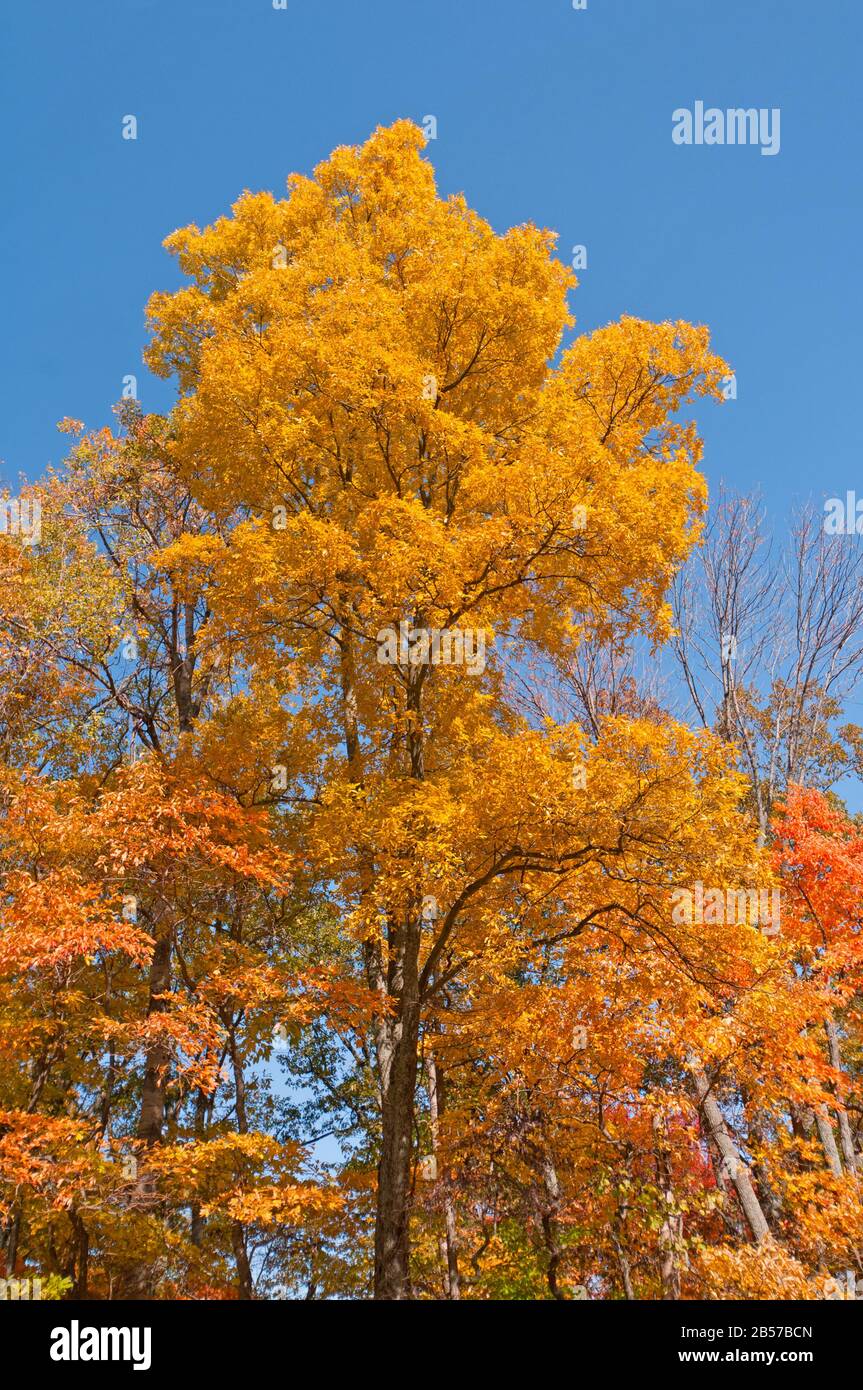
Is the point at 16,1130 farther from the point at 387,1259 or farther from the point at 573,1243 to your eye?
the point at 573,1243

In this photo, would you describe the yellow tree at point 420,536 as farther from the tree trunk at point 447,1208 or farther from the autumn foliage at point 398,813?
the tree trunk at point 447,1208

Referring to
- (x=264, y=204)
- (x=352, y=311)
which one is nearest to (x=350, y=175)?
(x=264, y=204)

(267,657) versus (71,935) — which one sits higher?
(267,657)

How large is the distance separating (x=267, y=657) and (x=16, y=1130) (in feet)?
16.5

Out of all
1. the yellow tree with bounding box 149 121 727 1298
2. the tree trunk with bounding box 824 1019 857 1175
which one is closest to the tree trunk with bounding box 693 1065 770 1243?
the tree trunk with bounding box 824 1019 857 1175

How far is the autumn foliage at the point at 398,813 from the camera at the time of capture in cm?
724

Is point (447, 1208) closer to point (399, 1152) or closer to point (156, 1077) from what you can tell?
point (399, 1152)

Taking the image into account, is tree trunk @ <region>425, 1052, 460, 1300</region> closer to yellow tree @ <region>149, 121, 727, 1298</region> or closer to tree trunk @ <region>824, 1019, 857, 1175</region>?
yellow tree @ <region>149, 121, 727, 1298</region>

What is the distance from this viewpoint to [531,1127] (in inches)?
354


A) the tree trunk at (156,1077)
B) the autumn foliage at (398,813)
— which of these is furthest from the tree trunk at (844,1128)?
the tree trunk at (156,1077)

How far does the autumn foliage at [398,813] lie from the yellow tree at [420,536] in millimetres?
51

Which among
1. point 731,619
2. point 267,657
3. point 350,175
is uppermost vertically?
point 350,175

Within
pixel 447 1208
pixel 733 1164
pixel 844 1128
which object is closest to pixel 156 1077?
pixel 447 1208

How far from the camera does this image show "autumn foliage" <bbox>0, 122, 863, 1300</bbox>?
724cm
